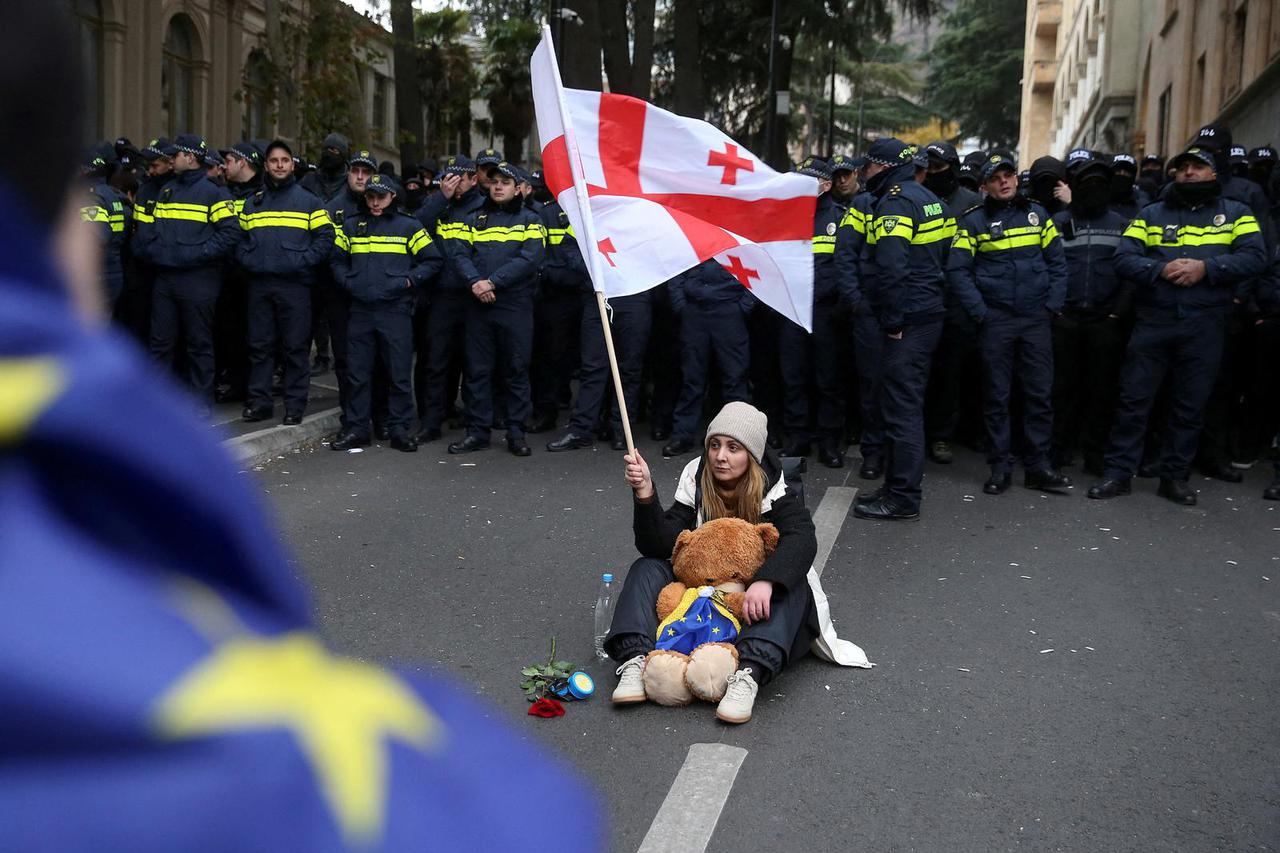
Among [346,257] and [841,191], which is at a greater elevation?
[841,191]

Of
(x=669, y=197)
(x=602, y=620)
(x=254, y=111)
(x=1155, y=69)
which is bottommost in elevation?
(x=602, y=620)

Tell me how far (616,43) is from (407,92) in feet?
12.6

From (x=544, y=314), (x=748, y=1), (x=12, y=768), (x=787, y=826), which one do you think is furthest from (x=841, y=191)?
(x=748, y=1)

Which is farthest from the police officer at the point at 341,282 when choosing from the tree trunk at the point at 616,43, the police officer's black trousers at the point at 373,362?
the tree trunk at the point at 616,43

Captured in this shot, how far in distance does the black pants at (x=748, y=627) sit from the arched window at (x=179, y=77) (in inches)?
900

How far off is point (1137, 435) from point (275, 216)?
6984 mm

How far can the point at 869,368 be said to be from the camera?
10.2 meters

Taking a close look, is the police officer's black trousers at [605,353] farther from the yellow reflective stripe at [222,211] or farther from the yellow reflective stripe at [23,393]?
the yellow reflective stripe at [23,393]

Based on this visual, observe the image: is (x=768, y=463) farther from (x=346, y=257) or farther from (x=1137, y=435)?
(x=346, y=257)

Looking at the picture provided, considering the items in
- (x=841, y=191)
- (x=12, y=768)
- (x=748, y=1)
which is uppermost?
(x=748, y=1)

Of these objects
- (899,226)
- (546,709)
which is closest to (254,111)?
(899,226)

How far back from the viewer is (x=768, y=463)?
573cm

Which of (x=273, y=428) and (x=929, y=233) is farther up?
(x=929, y=233)

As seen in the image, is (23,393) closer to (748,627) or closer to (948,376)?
(748,627)
